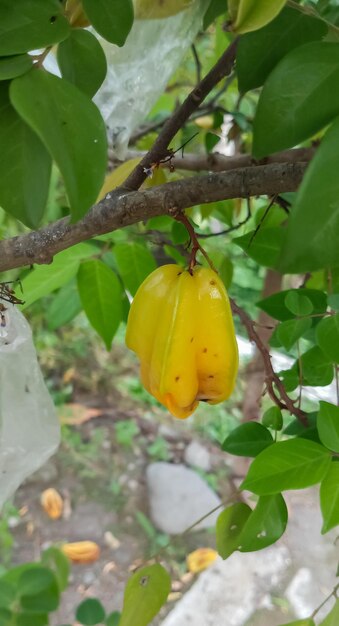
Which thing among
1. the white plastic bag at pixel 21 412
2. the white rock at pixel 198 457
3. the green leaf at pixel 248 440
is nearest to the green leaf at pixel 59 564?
the white plastic bag at pixel 21 412

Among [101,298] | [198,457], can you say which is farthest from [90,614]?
[198,457]

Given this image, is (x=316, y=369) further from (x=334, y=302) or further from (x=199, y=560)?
(x=199, y=560)

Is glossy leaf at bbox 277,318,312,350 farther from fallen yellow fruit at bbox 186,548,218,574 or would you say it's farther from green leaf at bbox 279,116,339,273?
fallen yellow fruit at bbox 186,548,218,574

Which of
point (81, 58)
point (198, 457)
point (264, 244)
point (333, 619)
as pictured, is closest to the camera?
point (81, 58)

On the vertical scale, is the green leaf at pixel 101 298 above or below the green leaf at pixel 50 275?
below

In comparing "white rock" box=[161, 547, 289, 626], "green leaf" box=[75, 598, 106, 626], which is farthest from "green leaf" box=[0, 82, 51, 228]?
"white rock" box=[161, 547, 289, 626]

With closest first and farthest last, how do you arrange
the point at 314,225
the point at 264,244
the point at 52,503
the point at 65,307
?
the point at 314,225
the point at 264,244
the point at 65,307
the point at 52,503

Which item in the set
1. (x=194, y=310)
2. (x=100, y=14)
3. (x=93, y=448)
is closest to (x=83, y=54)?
(x=100, y=14)

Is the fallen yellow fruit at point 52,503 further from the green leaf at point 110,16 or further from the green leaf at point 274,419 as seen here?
the green leaf at point 110,16
